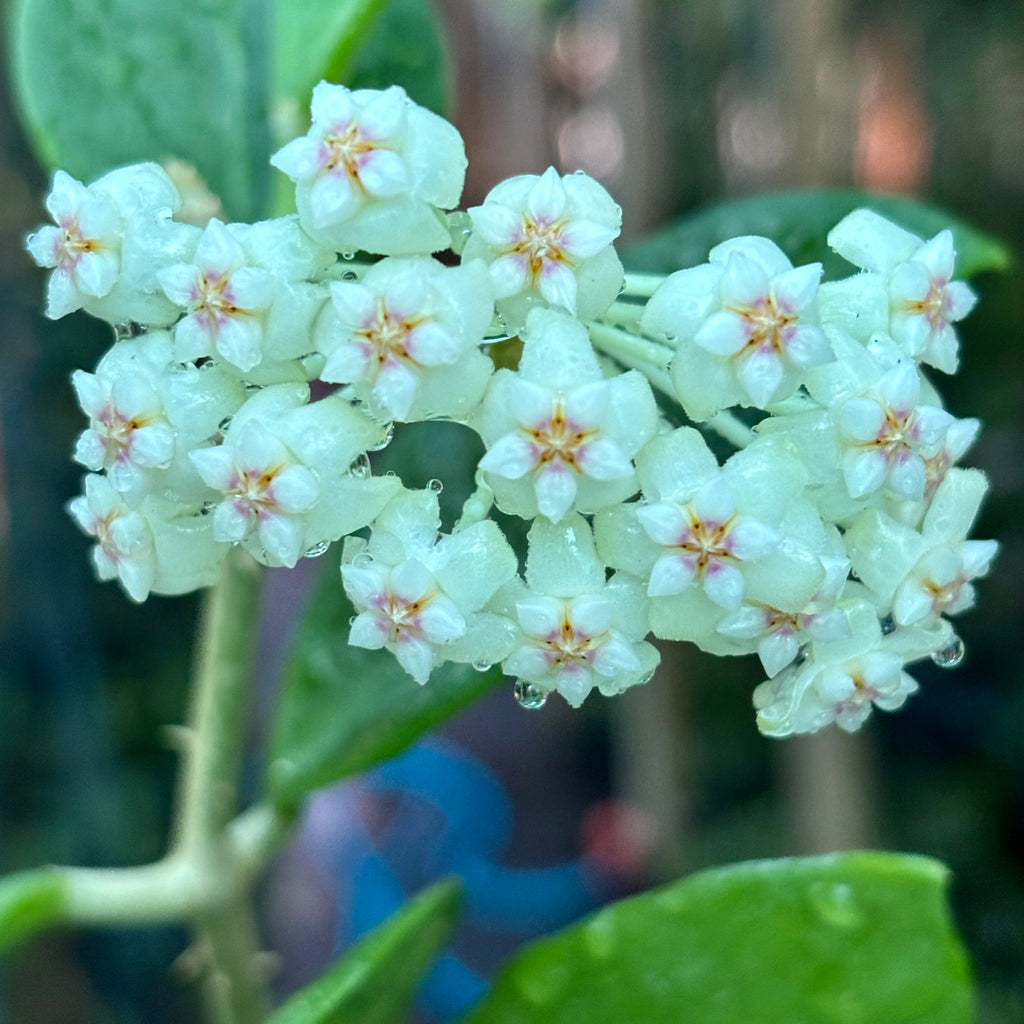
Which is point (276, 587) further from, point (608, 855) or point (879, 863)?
point (879, 863)

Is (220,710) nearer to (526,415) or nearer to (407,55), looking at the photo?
(526,415)

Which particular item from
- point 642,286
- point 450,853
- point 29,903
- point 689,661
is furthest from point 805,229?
point 450,853

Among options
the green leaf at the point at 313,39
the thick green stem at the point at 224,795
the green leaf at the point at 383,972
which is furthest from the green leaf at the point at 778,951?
the green leaf at the point at 313,39

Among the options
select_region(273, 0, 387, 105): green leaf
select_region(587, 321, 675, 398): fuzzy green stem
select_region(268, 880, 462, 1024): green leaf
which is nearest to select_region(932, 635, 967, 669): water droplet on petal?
select_region(587, 321, 675, 398): fuzzy green stem

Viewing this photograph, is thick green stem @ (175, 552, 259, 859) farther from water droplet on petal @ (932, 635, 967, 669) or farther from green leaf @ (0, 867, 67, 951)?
water droplet on petal @ (932, 635, 967, 669)

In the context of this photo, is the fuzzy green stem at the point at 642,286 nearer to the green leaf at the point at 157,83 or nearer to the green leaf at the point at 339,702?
the green leaf at the point at 339,702
